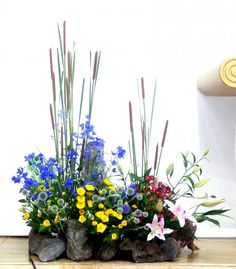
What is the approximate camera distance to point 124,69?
1.44 metres

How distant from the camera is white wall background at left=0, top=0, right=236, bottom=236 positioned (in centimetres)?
143

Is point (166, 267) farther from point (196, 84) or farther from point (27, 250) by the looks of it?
point (196, 84)

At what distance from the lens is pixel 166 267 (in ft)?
3.59

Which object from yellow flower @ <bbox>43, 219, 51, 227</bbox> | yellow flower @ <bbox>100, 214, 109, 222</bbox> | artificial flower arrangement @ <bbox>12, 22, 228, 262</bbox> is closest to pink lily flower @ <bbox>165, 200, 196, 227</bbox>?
artificial flower arrangement @ <bbox>12, 22, 228, 262</bbox>

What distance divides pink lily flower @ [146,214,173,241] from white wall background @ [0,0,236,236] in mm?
333

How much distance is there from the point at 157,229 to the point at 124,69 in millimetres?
489

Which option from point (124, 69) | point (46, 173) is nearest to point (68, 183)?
point (46, 173)

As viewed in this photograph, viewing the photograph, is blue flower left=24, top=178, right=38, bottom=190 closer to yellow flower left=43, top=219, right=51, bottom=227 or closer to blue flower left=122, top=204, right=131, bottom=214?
yellow flower left=43, top=219, right=51, bottom=227

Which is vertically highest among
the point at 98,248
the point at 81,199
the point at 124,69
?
the point at 124,69

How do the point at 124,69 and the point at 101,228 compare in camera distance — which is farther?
the point at 124,69

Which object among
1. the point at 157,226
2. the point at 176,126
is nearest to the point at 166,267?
the point at 157,226

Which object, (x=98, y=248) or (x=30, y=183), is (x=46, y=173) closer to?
(x=30, y=183)

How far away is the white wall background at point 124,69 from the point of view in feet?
4.68

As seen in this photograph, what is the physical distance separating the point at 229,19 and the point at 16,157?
652 millimetres
